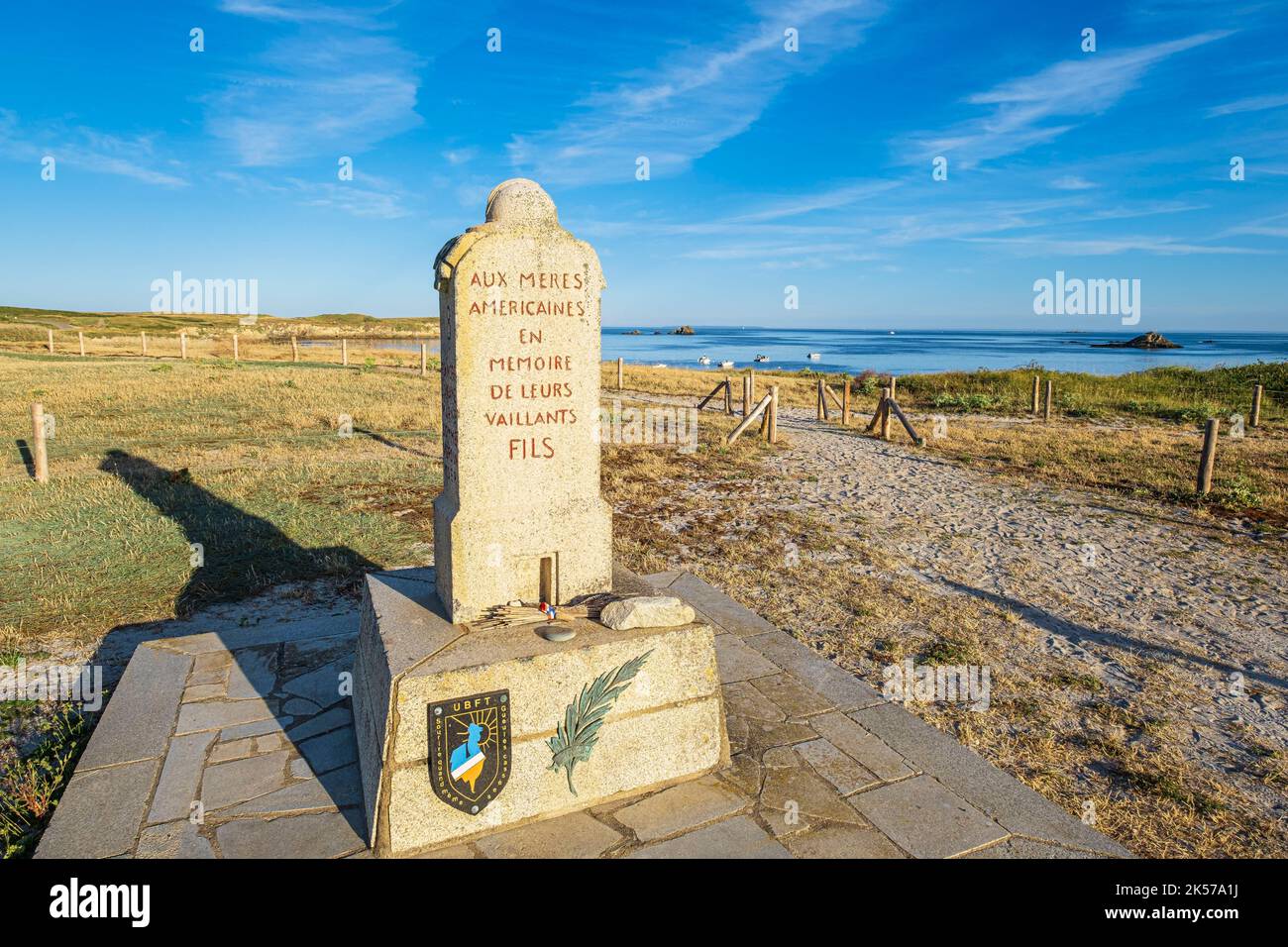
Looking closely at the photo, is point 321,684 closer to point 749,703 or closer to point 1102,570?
point 749,703

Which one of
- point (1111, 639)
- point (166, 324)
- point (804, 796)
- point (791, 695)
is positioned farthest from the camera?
point (166, 324)

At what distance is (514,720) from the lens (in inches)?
122


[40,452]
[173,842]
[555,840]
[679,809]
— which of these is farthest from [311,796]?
[40,452]

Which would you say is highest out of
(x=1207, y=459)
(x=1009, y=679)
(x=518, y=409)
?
(x=518, y=409)

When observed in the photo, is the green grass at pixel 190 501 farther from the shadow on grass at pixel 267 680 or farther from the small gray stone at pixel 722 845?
the small gray stone at pixel 722 845

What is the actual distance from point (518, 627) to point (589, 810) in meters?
0.88

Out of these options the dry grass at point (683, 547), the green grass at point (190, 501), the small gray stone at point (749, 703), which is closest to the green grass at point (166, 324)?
the green grass at point (190, 501)

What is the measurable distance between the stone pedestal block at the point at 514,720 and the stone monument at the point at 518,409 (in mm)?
369

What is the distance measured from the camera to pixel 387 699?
2.94 meters

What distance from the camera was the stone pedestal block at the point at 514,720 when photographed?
2939 millimetres
